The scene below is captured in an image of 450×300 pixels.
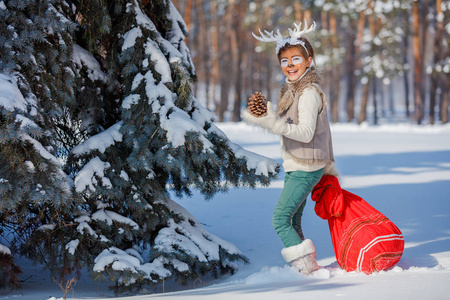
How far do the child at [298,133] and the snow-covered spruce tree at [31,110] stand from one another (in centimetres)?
143

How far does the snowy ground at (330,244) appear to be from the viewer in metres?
2.99

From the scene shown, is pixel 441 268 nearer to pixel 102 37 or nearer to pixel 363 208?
pixel 363 208

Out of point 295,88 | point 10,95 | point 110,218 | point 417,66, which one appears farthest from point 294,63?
point 417,66

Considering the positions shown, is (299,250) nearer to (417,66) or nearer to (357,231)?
(357,231)

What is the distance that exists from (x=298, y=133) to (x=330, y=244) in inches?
64.5

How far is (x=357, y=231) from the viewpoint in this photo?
3.65 meters

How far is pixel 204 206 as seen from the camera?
6.45m

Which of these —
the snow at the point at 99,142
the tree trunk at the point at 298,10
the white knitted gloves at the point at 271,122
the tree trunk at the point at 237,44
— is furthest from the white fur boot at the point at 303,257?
the tree trunk at the point at 298,10

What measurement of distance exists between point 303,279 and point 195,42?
29.6 metres

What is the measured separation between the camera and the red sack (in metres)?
3.53

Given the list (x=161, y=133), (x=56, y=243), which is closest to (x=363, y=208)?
(x=161, y=133)

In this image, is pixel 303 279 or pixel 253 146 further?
pixel 253 146

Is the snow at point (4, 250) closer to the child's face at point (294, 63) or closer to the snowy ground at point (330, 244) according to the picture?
the snowy ground at point (330, 244)

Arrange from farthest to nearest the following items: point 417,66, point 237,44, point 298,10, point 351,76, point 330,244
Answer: point 351,76
point 237,44
point 298,10
point 417,66
point 330,244
